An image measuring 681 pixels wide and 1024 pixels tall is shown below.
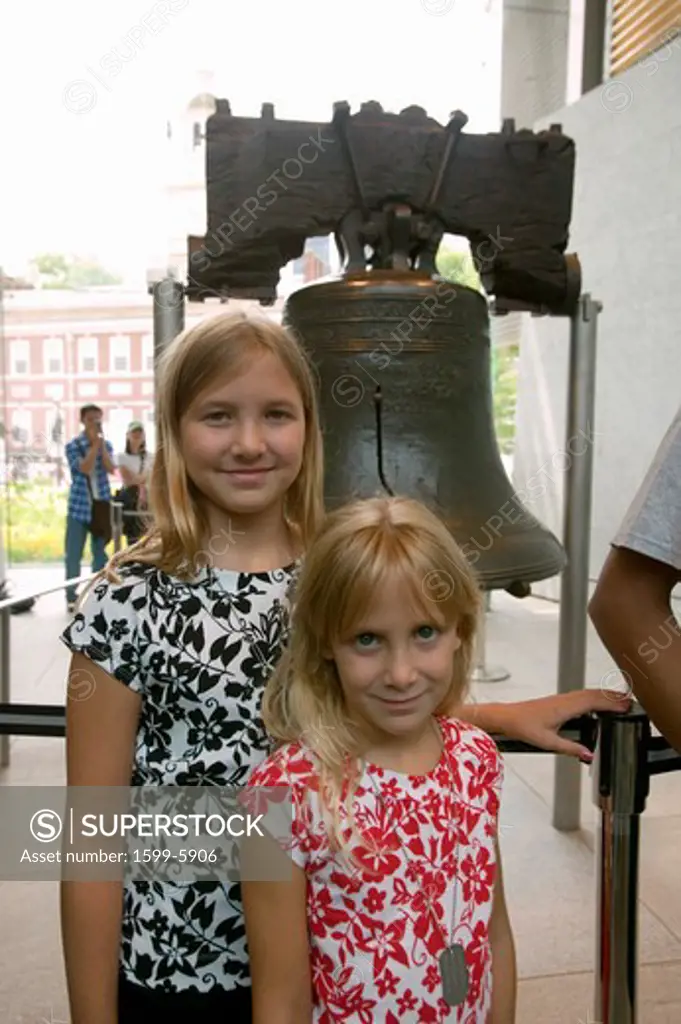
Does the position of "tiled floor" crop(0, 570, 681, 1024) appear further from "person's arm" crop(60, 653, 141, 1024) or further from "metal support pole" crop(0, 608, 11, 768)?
"person's arm" crop(60, 653, 141, 1024)

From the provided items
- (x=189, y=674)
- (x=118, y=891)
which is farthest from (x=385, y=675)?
(x=118, y=891)

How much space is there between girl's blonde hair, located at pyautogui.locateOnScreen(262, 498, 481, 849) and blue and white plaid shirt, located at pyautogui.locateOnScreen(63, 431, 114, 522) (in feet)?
19.1

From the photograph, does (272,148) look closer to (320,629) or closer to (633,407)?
(320,629)

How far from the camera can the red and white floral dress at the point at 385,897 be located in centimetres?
96

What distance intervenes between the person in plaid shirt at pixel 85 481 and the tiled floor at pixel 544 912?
2583 mm

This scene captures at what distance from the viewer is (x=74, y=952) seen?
40.3 inches

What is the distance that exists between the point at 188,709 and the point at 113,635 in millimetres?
112

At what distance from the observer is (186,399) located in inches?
42.2

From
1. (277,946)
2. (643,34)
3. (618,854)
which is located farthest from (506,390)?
(277,946)

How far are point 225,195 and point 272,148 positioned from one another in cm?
13

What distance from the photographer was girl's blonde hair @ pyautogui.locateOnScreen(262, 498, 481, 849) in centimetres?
96

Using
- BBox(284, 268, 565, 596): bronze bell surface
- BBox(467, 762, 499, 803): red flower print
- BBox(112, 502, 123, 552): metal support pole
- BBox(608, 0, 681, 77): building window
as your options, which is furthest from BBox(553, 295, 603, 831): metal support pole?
BBox(608, 0, 681, 77): building window

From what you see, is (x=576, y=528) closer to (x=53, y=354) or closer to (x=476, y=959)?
(x=476, y=959)

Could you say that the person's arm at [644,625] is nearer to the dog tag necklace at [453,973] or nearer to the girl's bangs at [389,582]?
the girl's bangs at [389,582]
